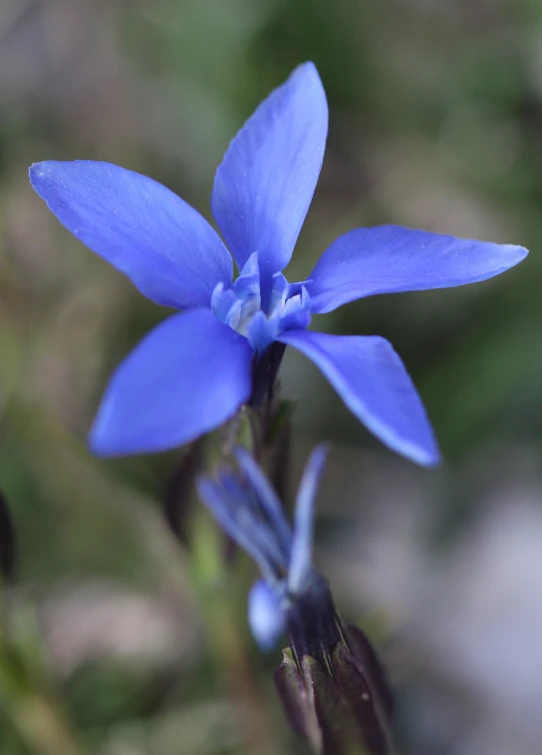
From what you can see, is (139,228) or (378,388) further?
(139,228)

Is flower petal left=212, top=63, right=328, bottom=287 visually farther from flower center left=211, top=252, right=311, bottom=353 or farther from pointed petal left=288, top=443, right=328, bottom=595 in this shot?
pointed petal left=288, top=443, right=328, bottom=595

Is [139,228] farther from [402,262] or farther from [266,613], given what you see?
[266,613]

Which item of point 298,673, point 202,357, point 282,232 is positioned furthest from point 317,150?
point 298,673

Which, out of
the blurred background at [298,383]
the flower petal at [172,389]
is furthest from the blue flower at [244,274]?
the blurred background at [298,383]

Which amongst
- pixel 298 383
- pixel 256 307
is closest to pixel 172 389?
pixel 256 307

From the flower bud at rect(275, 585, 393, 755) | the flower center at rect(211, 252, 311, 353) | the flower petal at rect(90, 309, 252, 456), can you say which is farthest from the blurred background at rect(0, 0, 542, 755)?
the flower petal at rect(90, 309, 252, 456)

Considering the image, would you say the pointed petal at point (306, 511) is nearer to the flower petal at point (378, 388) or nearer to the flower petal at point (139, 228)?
the flower petal at point (378, 388)

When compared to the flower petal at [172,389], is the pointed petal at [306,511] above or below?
below
